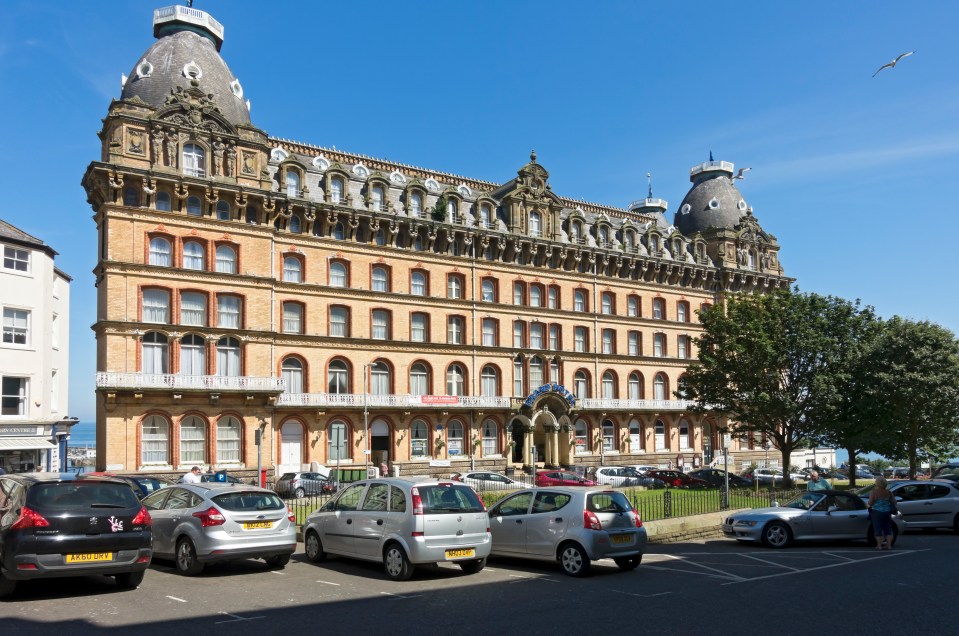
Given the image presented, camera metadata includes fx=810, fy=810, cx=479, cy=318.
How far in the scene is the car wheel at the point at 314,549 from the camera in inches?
660

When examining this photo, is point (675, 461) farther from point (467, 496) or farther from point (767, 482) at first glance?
point (467, 496)

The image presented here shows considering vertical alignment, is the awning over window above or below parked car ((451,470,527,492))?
above

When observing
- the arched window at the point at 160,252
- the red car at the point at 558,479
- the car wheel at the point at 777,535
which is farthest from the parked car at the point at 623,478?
the arched window at the point at 160,252

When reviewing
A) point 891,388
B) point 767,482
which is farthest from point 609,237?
point 891,388

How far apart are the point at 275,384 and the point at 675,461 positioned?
32182 millimetres

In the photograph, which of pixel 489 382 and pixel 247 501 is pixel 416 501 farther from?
pixel 489 382

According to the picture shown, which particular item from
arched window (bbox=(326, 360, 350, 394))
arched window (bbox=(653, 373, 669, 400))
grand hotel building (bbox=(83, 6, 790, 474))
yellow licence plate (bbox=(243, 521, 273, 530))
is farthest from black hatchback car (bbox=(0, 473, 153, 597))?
arched window (bbox=(653, 373, 669, 400))

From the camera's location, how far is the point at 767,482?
45.8 metres

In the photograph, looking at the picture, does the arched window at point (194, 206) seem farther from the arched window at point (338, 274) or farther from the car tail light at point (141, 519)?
the car tail light at point (141, 519)

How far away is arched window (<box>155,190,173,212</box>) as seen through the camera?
135 feet

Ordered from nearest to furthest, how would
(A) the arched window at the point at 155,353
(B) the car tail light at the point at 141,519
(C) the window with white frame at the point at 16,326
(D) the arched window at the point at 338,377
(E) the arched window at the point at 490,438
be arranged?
(B) the car tail light at the point at 141,519, (C) the window with white frame at the point at 16,326, (A) the arched window at the point at 155,353, (D) the arched window at the point at 338,377, (E) the arched window at the point at 490,438

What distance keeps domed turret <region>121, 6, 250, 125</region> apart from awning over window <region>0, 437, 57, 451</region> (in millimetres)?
17710

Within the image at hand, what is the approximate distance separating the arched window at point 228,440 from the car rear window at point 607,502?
30.1 meters

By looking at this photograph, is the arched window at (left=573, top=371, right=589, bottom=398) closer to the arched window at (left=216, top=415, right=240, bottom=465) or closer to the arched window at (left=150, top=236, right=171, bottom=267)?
the arched window at (left=216, top=415, right=240, bottom=465)
